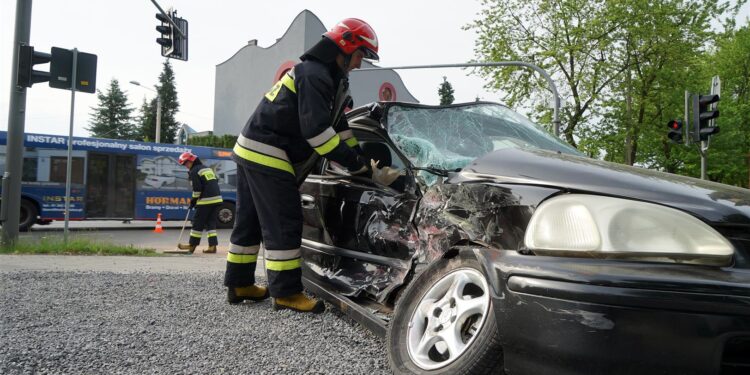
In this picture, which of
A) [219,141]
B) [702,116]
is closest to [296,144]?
[702,116]

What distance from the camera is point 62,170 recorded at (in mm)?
13531

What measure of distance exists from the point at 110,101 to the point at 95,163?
47.5m

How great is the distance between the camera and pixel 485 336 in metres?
1.65

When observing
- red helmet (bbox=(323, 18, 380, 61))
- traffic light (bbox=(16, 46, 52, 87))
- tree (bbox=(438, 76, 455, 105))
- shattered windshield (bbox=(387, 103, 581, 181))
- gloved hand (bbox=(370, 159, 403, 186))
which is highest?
tree (bbox=(438, 76, 455, 105))

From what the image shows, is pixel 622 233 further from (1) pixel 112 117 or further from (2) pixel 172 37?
(1) pixel 112 117

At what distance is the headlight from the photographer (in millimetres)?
1438

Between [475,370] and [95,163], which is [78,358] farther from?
[95,163]

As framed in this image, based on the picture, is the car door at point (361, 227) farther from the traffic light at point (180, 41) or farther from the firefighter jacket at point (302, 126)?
the traffic light at point (180, 41)

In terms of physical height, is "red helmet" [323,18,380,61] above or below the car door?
above

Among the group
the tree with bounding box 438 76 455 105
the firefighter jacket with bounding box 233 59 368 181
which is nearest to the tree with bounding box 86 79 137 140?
the tree with bounding box 438 76 455 105

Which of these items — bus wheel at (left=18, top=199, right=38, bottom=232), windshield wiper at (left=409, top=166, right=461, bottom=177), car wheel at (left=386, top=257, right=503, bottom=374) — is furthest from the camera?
bus wheel at (left=18, top=199, right=38, bottom=232)

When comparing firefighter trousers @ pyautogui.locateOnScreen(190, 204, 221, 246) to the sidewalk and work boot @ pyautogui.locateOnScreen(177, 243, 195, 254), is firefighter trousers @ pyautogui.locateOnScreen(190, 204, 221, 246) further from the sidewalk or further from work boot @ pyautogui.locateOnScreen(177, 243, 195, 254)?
the sidewalk

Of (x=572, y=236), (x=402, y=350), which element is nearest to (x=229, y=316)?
(x=402, y=350)

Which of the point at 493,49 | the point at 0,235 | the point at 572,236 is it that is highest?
the point at 493,49
